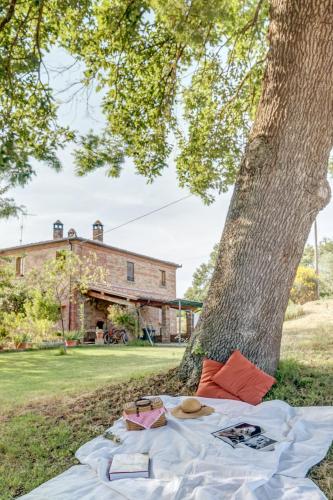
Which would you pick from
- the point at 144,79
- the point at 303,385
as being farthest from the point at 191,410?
the point at 144,79

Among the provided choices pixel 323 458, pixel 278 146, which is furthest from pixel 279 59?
pixel 323 458

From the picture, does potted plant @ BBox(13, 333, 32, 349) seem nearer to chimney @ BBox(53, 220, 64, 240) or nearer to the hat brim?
chimney @ BBox(53, 220, 64, 240)

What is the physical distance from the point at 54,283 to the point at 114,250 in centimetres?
792

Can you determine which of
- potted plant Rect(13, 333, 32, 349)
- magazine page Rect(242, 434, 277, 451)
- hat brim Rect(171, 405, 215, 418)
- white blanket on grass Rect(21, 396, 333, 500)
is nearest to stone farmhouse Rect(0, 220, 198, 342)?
potted plant Rect(13, 333, 32, 349)

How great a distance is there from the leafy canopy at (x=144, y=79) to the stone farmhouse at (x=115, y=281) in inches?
382

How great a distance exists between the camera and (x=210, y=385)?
4.08m

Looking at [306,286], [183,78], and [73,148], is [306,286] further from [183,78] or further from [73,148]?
[73,148]

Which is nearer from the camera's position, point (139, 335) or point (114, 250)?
point (139, 335)

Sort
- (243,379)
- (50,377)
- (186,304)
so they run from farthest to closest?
(186,304)
(50,377)
(243,379)

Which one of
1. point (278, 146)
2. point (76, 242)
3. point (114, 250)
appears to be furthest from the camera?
point (114, 250)

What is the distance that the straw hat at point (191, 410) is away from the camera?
3.54 m

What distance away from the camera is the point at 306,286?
17.7 m

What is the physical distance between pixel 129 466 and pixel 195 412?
1.04 metres

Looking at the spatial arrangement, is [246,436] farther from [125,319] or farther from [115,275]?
[115,275]
